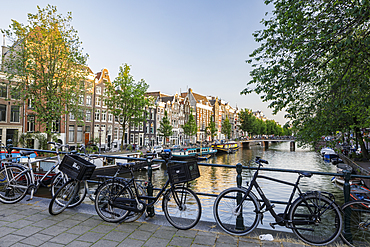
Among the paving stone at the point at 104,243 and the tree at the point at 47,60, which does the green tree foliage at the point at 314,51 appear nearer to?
the paving stone at the point at 104,243

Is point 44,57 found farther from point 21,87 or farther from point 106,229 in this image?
point 106,229

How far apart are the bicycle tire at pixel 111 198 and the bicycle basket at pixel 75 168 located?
0.40 meters

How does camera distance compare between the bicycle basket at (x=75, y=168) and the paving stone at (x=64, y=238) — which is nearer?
the paving stone at (x=64, y=238)

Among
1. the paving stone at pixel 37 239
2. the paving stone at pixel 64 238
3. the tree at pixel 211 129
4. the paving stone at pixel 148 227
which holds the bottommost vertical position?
the paving stone at pixel 148 227

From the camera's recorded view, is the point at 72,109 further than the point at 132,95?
No

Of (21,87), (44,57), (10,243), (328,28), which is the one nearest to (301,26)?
(328,28)

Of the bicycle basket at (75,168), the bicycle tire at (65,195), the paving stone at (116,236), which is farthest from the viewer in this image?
the bicycle tire at (65,195)

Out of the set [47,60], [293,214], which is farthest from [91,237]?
[47,60]

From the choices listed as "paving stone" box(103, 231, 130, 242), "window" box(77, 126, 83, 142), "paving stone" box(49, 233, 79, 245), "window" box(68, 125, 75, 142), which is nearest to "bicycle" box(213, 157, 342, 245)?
"paving stone" box(103, 231, 130, 242)

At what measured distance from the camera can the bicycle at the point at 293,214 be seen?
3.29m

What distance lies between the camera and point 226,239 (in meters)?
3.37

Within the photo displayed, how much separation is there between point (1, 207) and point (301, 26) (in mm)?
8806

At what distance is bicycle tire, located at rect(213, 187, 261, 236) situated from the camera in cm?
353

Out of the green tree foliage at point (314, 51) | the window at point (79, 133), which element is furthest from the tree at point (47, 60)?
the green tree foliage at point (314, 51)
